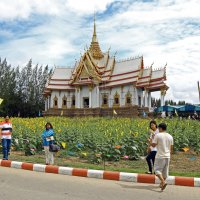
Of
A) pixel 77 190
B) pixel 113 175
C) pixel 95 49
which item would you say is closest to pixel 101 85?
pixel 95 49

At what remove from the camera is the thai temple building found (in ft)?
128

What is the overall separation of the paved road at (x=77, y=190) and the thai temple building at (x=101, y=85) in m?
27.5

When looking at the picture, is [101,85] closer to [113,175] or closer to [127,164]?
[127,164]

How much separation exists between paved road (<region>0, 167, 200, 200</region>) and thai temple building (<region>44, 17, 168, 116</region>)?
2755 centimetres

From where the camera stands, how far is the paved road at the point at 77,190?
6633mm

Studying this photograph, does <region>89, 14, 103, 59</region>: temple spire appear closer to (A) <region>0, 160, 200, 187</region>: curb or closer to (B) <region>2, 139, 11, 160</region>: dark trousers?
(B) <region>2, 139, 11, 160</region>: dark trousers

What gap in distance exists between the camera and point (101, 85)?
143ft

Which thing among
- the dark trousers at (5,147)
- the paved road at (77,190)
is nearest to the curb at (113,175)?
the paved road at (77,190)

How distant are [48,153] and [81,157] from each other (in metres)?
2.22

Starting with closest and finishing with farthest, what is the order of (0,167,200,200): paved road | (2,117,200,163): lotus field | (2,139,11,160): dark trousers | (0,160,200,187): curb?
1. (0,167,200,200): paved road
2. (0,160,200,187): curb
3. (2,139,11,160): dark trousers
4. (2,117,200,163): lotus field

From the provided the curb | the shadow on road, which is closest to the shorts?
the shadow on road

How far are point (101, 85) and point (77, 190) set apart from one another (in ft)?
120

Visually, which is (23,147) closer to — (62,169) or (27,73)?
(62,169)

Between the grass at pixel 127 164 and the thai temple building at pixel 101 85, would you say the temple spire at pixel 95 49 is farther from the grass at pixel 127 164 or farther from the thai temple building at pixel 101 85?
the grass at pixel 127 164
